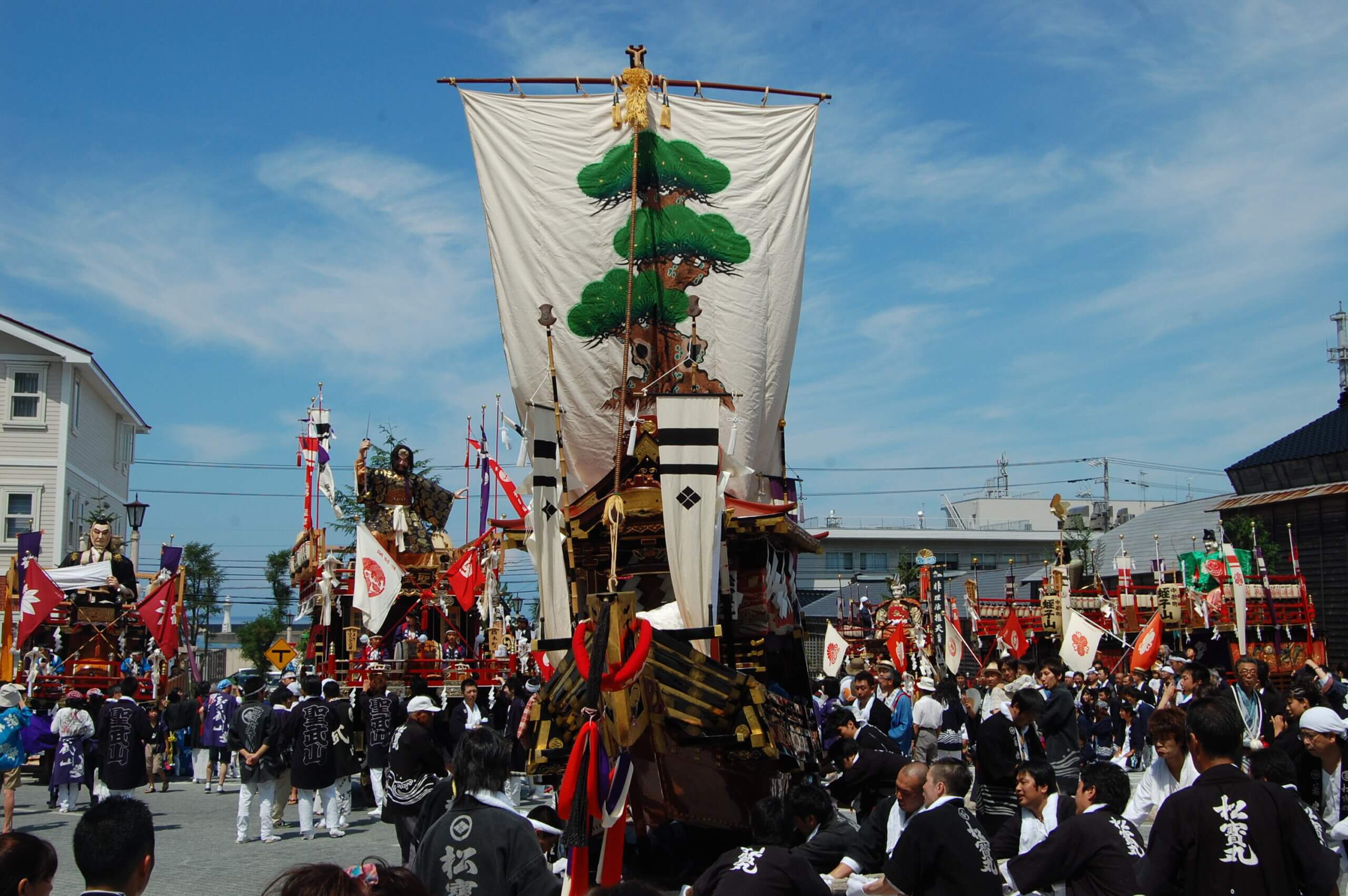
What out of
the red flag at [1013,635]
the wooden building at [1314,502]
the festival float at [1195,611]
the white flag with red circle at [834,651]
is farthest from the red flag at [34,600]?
the wooden building at [1314,502]

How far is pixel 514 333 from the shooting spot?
16.1 m

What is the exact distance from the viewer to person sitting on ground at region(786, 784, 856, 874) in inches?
250

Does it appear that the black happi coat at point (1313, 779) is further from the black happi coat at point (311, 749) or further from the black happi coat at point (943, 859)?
the black happi coat at point (311, 749)

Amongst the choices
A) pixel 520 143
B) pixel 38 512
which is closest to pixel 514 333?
pixel 520 143

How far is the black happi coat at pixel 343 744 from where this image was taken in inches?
495

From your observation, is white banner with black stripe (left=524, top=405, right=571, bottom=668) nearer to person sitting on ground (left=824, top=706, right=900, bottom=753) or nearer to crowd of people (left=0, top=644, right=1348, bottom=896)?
crowd of people (left=0, top=644, right=1348, bottom=896)

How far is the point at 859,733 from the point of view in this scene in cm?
924

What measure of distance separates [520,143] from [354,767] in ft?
28.9

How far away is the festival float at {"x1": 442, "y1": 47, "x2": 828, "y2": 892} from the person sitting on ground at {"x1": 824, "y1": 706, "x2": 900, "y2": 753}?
1.88 feet

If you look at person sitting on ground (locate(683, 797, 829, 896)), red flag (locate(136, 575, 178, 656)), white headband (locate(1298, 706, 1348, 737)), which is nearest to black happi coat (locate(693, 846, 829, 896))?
person sitting on ground (locate(683, 797, 829, 896))

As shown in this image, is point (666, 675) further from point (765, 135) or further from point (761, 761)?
point (765, 135)

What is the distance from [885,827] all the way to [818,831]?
36 cm

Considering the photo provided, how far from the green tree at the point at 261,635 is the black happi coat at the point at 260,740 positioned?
127ft

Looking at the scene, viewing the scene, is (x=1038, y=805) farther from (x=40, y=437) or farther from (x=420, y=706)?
(x=40, y=437)
